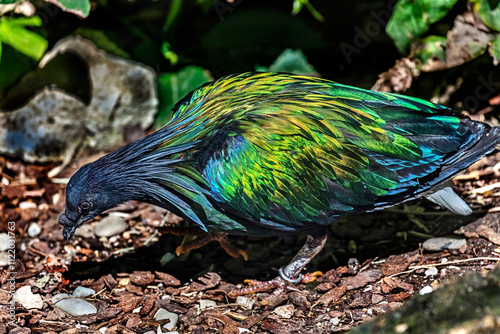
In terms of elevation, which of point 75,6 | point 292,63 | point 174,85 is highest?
point 75,6

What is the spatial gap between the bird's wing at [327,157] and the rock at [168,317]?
101 centimetres

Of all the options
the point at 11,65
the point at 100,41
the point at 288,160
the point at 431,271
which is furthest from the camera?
the point at 100,41

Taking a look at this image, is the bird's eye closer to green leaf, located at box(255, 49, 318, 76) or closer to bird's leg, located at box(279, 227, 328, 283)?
bird's leg, located at box(279, 227, 328, 283)

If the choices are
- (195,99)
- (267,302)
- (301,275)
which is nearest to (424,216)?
(301,275)

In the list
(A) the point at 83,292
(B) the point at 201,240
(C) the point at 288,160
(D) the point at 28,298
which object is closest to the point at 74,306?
(A) the point at 83,292

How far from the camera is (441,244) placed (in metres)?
5.46

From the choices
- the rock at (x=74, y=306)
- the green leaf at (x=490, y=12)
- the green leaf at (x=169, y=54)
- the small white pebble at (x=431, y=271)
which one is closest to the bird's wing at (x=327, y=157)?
the small white pebble at (x=431, y=271)

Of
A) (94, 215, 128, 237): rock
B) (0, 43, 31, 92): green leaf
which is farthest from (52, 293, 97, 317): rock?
(0, 43, 31, 92): green leaf

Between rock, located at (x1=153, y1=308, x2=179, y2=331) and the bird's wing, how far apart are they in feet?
3.31

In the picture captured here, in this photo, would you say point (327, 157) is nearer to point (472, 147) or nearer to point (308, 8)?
point (472, 147)

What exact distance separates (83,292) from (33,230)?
1.19 meters

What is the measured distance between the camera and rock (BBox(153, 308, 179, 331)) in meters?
4.93

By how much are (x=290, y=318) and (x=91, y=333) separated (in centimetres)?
153

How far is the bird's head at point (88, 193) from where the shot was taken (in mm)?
4976
